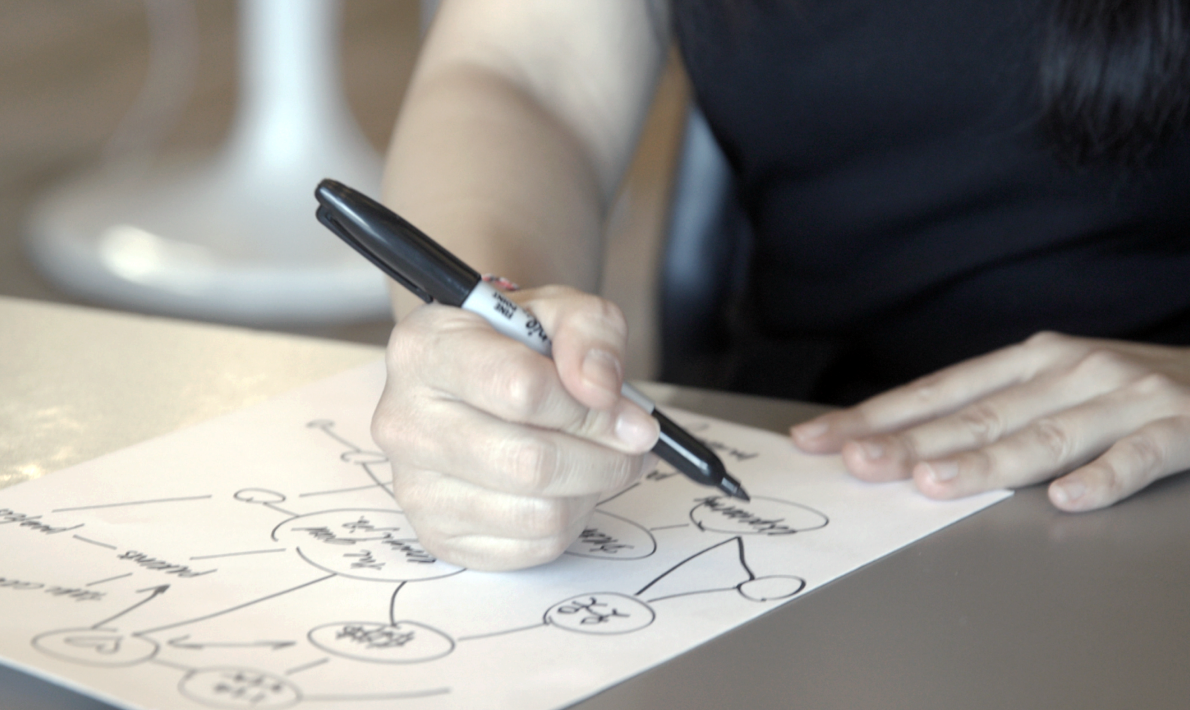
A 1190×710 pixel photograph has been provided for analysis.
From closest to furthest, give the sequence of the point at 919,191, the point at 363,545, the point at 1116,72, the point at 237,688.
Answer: the point at 237,688 < the point at 363,545 < the point at 1116,72 < the point at 919,191

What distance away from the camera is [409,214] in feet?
1.98

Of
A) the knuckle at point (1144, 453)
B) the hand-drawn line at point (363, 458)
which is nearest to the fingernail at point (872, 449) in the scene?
the knuckle at point (1144, 453)

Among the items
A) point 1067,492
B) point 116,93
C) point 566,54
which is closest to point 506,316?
point 1067,492

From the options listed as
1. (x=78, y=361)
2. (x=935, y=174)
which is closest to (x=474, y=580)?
(x=78, y=361)

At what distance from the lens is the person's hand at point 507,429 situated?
38 cm

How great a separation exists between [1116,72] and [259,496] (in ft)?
1.67

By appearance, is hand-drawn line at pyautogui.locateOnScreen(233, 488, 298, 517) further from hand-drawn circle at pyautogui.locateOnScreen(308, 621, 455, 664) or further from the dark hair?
the dark hair

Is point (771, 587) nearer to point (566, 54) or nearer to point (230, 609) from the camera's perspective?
point (230, 609)

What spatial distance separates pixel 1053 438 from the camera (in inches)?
19.9

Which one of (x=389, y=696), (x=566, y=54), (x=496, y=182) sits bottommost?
(x=389, y=696)

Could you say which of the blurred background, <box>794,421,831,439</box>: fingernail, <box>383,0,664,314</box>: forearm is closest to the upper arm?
<box>383,0,664,314</box>: forearm

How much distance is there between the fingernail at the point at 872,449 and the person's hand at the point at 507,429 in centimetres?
13

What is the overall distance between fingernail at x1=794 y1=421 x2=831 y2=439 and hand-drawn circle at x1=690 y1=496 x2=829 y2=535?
6 cm

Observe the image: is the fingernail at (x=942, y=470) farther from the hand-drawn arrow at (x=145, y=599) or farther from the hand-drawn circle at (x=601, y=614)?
the hand-drawn arrow at (x=145, y=599)
